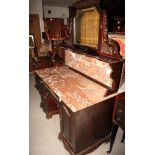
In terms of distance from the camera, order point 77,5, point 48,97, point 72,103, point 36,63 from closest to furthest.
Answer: point 72,103 → point 77,5 → point 48,97 → point 36,63

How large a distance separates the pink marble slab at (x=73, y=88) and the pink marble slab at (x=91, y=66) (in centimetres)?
8

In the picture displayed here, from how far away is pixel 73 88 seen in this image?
1.70 m

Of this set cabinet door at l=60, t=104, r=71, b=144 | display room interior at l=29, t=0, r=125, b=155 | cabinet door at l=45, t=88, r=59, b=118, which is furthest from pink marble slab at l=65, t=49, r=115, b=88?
cabinet door at l=45, t=88, r=59, b=118

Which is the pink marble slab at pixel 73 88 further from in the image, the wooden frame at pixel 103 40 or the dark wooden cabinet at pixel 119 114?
the wooden frame at pixel 103 40

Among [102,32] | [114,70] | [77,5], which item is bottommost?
[114,70]

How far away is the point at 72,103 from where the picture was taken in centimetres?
141

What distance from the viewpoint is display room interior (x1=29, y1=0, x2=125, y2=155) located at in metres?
1.45

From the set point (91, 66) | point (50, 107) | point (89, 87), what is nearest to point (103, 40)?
point (91, 66)

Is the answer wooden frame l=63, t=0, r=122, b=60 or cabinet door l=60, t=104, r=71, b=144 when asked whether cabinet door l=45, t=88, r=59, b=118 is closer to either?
cabinet door l=60, t=104, r=71, b=144

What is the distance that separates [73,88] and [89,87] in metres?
0.17
